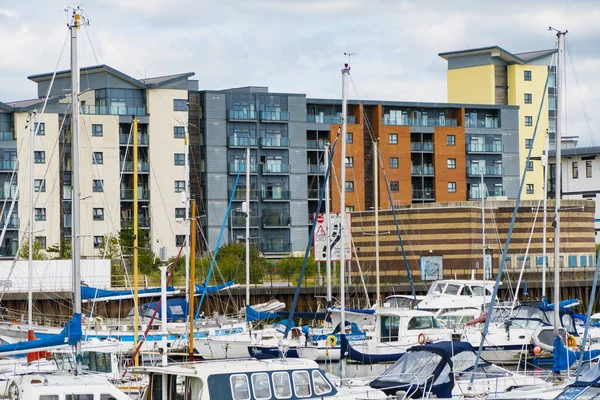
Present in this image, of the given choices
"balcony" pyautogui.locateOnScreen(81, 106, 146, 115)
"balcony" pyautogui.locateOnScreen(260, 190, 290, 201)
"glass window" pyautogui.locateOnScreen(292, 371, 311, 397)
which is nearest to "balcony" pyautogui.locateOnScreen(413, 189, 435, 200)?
"balcony" pyautogui.locateOnScreen(260, 190, 290, 201)

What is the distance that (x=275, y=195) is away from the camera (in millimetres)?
98188

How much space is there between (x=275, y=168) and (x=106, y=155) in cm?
1560

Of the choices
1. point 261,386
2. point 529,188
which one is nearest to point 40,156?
point 529,188

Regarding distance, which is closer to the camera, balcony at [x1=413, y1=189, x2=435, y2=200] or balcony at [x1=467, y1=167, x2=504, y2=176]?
balcony at [x1=413, y1=189, x2=435, y2=200]

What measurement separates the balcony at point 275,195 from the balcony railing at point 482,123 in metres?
20.7

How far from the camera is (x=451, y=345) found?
32.0m

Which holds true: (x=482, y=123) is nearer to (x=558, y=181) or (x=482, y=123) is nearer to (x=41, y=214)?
(x=41, y=214)

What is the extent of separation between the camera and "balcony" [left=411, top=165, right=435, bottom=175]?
Result: 104625 millimetres

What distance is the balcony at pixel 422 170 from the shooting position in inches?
4119

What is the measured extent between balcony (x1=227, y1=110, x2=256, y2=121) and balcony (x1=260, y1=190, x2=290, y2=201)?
672cm

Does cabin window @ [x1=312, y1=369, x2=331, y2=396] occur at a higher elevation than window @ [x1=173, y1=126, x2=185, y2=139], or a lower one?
lower

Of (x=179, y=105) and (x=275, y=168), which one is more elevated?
(x=179, y=105)

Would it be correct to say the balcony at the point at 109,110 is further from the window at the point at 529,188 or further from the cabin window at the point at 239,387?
the cabin window at the point at 239,387

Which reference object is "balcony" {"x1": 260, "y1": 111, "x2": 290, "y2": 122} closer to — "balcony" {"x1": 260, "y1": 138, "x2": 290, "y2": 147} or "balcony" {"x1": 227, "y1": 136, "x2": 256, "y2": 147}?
"balcony" {"x1": 260, "y1": 138, "x2": 290, "y2": 147}
